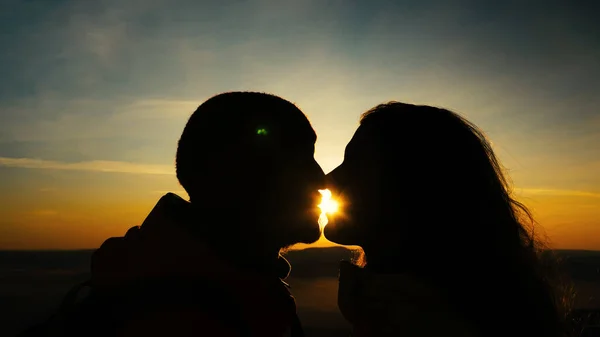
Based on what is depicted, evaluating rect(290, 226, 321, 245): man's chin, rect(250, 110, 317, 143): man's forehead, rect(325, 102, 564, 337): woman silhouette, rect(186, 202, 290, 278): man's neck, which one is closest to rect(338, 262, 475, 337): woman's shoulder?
rect(325, 102, 564, 337): woman silhouette

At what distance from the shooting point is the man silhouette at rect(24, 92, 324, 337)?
2.79 m

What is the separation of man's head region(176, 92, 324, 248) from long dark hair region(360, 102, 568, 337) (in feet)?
4.24

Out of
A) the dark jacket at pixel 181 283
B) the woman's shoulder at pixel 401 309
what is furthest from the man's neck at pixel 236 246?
the woman's shoulder at pixel 401 309

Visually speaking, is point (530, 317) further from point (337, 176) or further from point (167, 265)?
point (167, 265)

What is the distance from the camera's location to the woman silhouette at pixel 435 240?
178 inches

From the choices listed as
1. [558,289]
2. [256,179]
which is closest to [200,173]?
[256,179]

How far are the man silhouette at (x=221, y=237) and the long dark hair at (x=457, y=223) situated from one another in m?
1.10

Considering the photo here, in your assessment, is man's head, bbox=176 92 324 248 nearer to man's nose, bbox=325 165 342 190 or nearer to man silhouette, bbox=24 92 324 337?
man silhouette, bbox=24 92 324 337

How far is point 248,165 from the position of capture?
358 centimetres

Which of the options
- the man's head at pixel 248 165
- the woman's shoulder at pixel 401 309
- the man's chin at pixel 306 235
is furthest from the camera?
the woman's shoulder at pixel 401 309

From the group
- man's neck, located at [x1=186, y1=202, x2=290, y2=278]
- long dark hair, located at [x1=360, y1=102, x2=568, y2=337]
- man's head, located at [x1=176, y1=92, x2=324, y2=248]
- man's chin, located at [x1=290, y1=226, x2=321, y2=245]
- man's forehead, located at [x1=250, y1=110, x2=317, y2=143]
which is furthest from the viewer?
long dark hair, located at [x1=360, y1=102, x2=568, y2=337]

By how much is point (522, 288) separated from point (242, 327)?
309 centimetres

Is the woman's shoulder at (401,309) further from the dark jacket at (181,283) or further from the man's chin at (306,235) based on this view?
the dark jacket at (181,283)

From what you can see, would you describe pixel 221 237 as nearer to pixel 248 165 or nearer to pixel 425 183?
pixel 248 165
